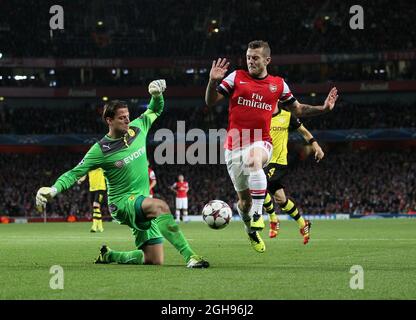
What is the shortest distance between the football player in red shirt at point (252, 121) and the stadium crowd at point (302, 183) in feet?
103

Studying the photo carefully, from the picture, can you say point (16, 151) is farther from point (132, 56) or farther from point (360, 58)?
point (360, 58)

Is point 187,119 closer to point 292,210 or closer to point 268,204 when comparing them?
point 268,204

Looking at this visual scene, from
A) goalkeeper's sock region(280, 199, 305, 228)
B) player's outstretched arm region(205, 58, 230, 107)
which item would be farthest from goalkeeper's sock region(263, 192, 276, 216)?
player's outstretched arm region(205, 58, 230, 107)

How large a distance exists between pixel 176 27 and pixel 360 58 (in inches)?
526

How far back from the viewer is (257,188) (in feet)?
36.4

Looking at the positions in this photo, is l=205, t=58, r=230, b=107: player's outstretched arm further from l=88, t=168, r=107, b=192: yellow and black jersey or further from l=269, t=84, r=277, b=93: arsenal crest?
l=88, t=168, r=107, b=192: yellow and black jersey

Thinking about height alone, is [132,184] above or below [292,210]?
above

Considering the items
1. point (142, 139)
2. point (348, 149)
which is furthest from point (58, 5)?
point (142, 139)

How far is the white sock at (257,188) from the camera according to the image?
36.3ft

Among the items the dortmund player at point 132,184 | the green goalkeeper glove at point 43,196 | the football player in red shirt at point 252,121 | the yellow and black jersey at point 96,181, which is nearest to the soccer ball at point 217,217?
the football player in red shirt at point 252,121

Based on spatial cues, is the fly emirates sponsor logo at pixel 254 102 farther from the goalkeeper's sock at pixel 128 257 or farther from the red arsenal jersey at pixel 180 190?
the red arsenal jersey at pixel 180 190

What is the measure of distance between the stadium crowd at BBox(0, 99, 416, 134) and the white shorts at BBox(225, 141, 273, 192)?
38.7m

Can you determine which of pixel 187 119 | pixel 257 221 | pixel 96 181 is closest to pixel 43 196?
pixel 257 221

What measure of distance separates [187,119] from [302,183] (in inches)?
411
